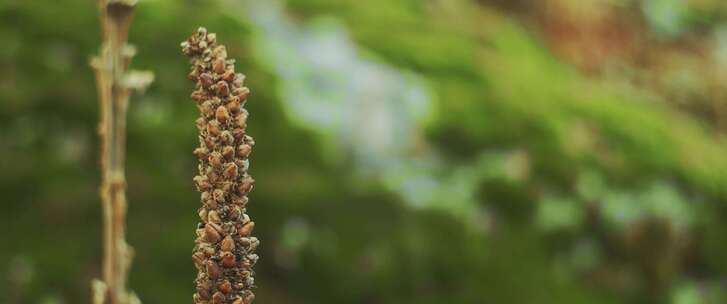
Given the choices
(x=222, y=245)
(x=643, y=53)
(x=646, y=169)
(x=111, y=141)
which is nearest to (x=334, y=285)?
(x=646, y=169)

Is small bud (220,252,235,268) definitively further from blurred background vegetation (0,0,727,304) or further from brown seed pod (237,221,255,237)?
blurred background vegetation (0,0,727,304)

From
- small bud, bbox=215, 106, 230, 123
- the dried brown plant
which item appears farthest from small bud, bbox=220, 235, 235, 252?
small bud, bbox=215, 106, 230, 123

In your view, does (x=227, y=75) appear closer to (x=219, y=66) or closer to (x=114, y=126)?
(x=219, y=66)

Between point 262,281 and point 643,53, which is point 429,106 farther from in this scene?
point 643,53

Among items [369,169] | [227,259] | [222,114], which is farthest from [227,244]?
[369,169]

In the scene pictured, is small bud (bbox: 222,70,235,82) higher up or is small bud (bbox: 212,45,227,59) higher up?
small bud (bbox: 212,45,227,59)
